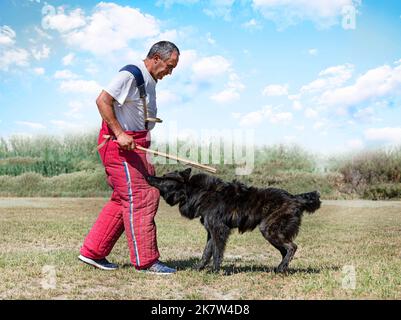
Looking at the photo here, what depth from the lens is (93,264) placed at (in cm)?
650

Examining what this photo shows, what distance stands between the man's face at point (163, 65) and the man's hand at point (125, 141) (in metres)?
0.80

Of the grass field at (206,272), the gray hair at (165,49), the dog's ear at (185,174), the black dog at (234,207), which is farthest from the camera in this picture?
the dog's ear at (185,174)

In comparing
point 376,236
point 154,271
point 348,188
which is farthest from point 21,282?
point 348,188

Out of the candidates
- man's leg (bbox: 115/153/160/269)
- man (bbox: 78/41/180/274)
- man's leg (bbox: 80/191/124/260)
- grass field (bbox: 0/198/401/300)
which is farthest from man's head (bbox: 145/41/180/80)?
grass field (bbox: 0/198/401/300)

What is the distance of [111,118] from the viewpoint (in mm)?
5738

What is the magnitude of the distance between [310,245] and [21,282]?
17.0 feet

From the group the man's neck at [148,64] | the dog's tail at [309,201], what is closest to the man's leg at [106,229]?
the man's neck at [148,64]

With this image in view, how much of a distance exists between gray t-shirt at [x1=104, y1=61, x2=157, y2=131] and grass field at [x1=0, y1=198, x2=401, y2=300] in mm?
1705

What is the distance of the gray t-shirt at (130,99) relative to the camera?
18.9 feet

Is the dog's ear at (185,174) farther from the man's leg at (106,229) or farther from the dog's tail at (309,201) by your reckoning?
the dog's tail at (309,201)

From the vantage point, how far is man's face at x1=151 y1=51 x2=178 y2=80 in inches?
234

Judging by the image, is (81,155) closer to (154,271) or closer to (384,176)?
(384,176)

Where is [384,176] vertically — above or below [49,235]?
above

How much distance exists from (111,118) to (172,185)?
111cm
